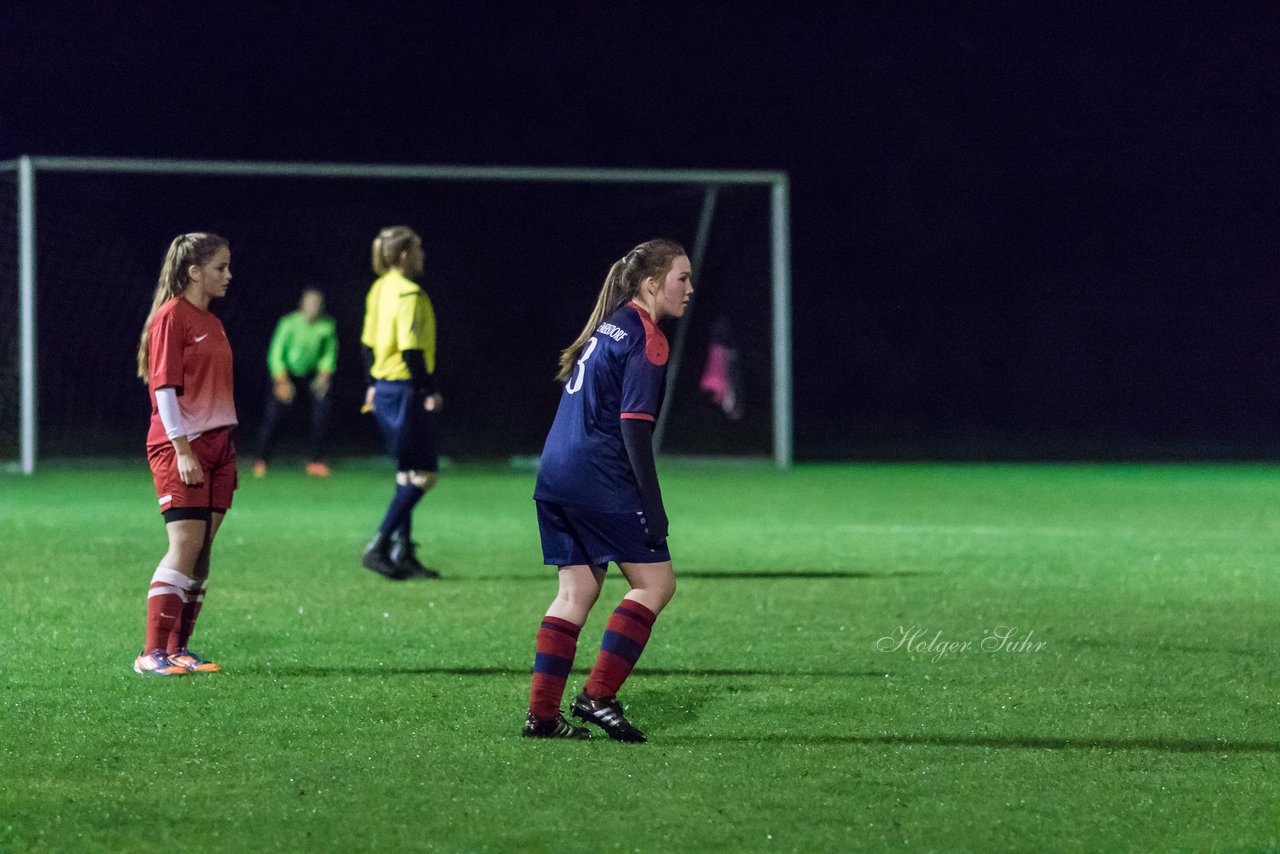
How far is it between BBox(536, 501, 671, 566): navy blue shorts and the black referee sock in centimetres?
451

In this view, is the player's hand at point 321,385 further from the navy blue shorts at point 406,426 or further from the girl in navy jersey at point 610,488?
the girl in navy jersey at point 610,488

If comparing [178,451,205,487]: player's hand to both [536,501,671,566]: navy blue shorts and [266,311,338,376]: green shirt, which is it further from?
[266,311,338,376]: green shirt

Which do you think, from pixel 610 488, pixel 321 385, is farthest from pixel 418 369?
pixel 321 385

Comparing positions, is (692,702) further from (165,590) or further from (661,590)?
(165,590)

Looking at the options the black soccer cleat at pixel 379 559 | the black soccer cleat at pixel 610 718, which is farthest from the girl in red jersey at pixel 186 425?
the black soccer cleat at pixel 379 559

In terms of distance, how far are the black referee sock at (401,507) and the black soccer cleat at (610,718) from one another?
449 centimetres

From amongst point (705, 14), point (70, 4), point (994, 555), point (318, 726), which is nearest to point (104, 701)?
point (318, 726)

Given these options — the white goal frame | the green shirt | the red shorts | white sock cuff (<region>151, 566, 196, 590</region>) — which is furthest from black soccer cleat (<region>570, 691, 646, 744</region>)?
the white goal frame

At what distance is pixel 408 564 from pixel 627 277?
496 cm

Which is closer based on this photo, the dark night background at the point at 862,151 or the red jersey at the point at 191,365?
the red jersey at the point at 191,365

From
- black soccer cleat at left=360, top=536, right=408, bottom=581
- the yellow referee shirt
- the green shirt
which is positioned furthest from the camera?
the green shirt

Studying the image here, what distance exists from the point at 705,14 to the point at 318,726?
26010mm

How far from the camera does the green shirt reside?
734 inches

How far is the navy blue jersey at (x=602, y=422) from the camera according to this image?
559cm
